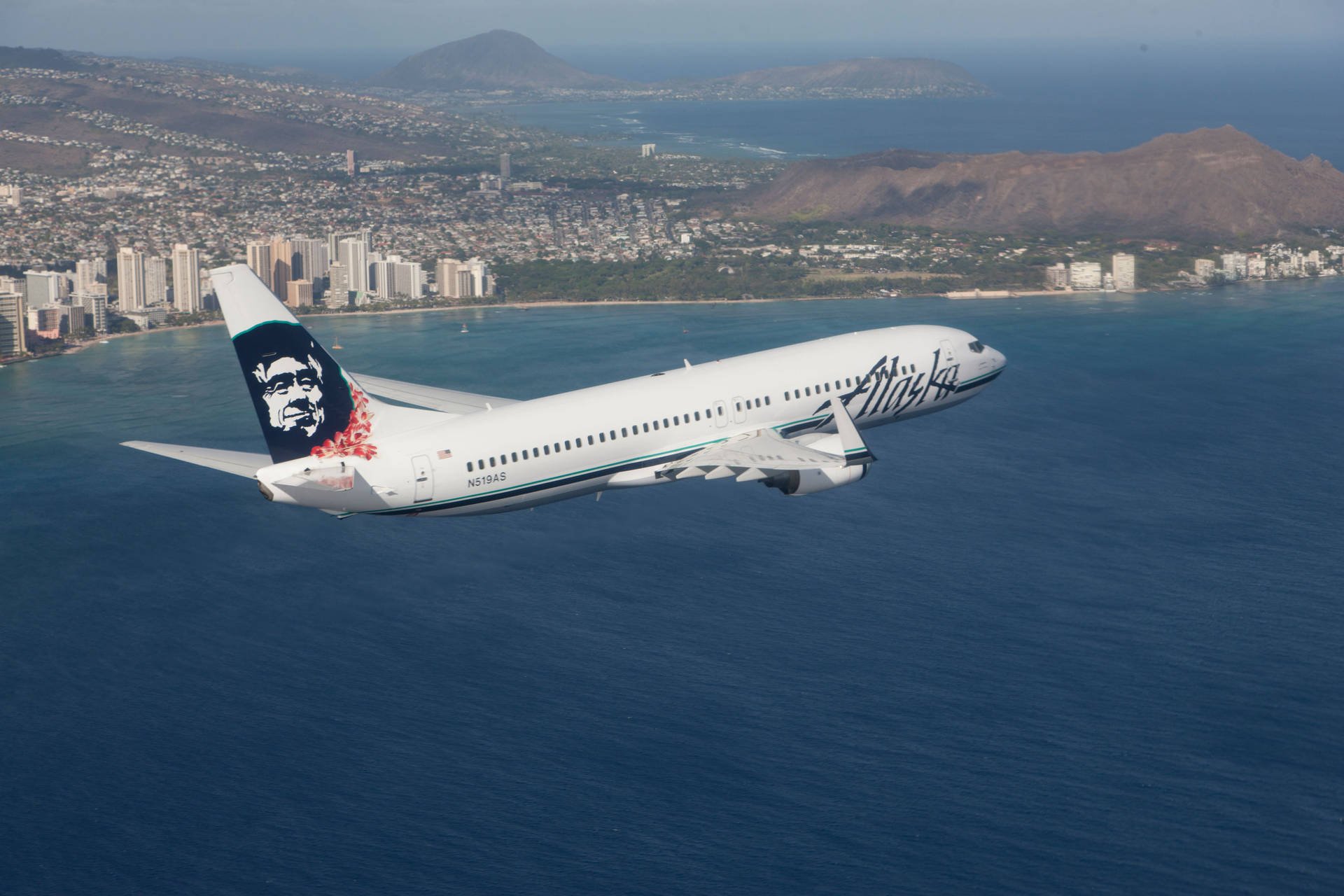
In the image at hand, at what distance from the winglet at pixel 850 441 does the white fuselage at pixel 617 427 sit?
14.3ft

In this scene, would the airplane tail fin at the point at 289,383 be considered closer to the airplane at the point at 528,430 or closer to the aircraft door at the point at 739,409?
the airplane at the point at 528,430

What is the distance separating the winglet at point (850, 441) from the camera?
69.6 m

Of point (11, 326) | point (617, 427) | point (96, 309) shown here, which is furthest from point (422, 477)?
point (96, 309)

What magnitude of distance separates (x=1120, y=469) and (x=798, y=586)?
151ft

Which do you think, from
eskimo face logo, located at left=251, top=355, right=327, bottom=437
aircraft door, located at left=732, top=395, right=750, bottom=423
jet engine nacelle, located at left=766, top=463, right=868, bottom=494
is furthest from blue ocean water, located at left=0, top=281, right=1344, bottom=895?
eskimo face logo, located at left=251, top=355, right=327, bottom=437

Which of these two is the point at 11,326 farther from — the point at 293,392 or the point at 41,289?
the point at 293,392

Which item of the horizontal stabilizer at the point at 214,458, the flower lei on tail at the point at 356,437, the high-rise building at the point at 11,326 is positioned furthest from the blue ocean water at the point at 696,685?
the high-rise building at the point at 11,326

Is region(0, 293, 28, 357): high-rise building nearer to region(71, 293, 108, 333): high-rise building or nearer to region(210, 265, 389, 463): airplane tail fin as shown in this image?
region(71, 293, 108, 333): high-rise building

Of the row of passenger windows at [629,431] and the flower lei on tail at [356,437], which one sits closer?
the flower lei on tail at [356,437]

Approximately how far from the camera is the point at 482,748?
281 ft

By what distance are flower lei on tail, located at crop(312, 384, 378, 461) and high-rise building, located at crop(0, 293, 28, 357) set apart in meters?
142

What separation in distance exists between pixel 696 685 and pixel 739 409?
25.8 metres

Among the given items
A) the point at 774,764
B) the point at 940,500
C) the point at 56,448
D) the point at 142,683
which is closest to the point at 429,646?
the point at 142,683

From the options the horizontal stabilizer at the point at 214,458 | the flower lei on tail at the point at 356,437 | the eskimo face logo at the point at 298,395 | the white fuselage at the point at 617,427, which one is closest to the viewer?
the horizontal stabilizer at the point at 214,458
